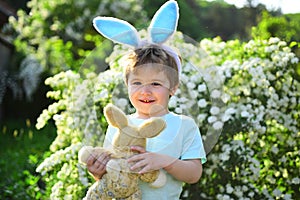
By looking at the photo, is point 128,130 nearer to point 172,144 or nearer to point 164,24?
point 172,144

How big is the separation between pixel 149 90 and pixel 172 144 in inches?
7.9

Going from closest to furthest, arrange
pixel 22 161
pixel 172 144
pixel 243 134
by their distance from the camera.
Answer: pixel 172 144 < pixel 243 134 < pixel 22 161

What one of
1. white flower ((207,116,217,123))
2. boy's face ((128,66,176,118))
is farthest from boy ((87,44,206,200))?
white flower ((207,116,217,123))

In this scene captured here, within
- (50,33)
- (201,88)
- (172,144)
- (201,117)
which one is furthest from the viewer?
(50,33)

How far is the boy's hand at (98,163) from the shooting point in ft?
6.98

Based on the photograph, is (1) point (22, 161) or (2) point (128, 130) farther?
(1) point (22, 161)

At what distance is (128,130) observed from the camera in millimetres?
2109

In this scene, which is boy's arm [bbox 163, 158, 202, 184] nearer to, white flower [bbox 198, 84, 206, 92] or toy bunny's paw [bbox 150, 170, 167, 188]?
toy bunny's paw [bbox 150, 170, 167, 188]

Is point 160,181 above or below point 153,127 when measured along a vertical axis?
below

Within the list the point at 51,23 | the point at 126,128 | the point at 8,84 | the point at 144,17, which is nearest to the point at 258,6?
the point at 144,17

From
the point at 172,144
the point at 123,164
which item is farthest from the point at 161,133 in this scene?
the point at 123,164

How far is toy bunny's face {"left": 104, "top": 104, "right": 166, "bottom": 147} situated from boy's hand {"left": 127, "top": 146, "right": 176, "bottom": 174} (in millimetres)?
28

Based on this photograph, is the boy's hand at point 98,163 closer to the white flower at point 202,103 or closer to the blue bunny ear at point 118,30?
the blue bunny ear at point 118,30

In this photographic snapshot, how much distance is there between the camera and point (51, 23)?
33.3ft
